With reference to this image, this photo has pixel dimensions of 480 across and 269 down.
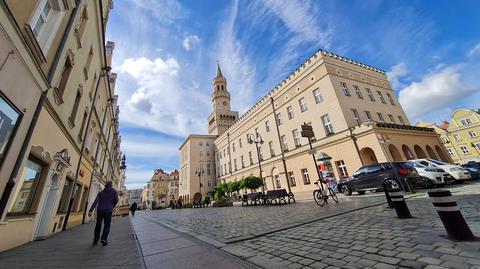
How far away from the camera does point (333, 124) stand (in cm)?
2239

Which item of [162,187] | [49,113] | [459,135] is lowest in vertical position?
[49,113]

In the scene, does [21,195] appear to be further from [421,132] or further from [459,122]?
[459,122]

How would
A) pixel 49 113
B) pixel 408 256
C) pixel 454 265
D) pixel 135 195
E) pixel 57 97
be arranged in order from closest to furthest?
1. pixel 454 265
2. pixel 408 256
3. pixel 49 113
4. pixel 57 97
5. pixel 135 195

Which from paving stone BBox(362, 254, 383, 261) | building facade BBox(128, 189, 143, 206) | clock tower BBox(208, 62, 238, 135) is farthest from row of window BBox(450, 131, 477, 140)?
building facade BBox(128, 189, 143, 206)

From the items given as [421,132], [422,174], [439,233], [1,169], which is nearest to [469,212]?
[439,233]

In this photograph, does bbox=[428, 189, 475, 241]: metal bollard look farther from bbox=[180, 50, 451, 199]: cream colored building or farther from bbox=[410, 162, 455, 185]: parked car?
bbox=[180, 50, 451, 199]: cream colored building

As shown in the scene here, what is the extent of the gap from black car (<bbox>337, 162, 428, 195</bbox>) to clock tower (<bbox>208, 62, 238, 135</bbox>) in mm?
46769

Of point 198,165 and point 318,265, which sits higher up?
point 198,165

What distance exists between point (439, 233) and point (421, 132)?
81.8 feet

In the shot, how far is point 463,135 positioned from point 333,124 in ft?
152

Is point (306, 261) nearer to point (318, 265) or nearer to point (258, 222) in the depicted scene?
point (318, 265)

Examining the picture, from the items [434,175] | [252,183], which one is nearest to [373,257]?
[434,175]

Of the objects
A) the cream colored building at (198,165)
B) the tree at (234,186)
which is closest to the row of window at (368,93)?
the tree at (234,186)

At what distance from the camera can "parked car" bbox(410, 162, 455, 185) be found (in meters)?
12.3
